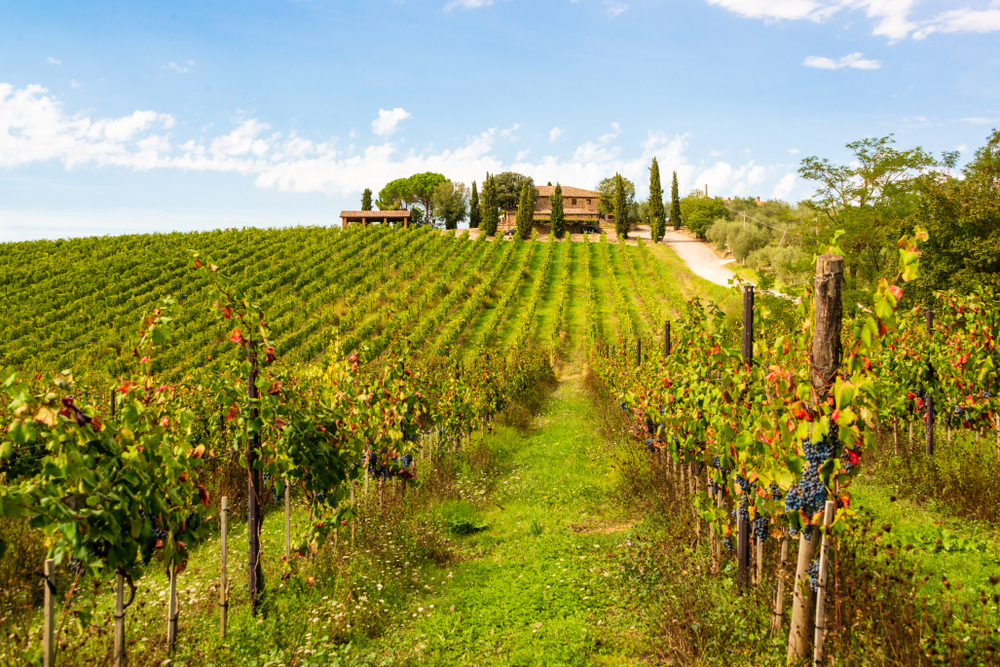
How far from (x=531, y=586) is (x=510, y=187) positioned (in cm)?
6484

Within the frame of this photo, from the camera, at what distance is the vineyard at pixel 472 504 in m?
3.07

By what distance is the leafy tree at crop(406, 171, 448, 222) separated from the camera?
79375mm

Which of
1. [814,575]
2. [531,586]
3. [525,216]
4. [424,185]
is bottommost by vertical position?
[531,586]

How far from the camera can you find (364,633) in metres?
4.28

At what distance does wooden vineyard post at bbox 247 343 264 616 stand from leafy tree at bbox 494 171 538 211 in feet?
207

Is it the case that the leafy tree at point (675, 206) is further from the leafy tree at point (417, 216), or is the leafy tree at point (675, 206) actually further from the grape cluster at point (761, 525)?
the grape cluster at point (761, 525)

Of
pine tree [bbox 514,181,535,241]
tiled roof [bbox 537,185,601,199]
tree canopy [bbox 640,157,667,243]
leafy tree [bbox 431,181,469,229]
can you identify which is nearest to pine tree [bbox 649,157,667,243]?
tree canopy [bbox 640,157,667,243]

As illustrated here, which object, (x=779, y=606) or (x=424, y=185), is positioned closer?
(x=779, y=606)

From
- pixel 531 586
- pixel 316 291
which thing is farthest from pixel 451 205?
pixel 531 586

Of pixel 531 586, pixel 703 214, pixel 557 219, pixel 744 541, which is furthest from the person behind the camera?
pixel 703 214

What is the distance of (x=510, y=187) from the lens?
67188 mm

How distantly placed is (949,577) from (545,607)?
3164mm

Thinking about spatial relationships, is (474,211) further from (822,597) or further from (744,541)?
(822,597)

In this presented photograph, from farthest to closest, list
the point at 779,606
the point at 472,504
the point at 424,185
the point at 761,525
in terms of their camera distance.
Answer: the point at 424,185 < the point at 472,504 < the point at 761,525 < the point at 779,606
